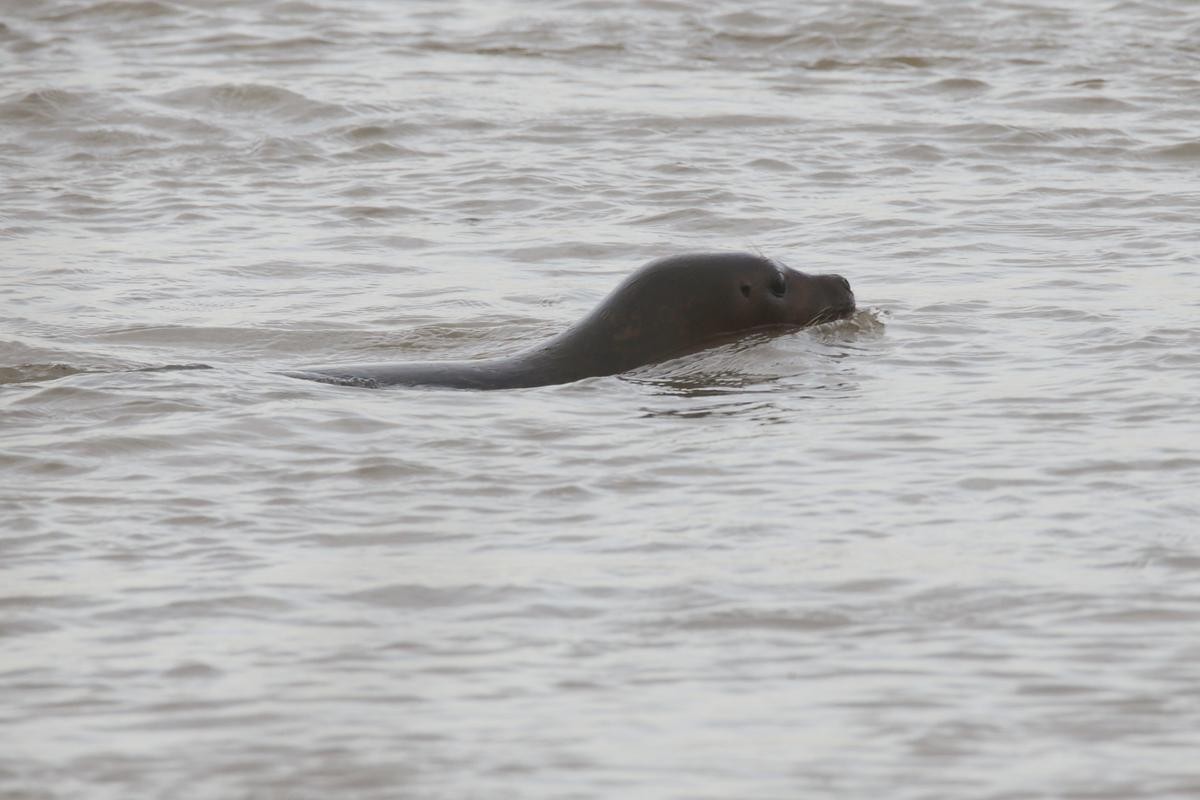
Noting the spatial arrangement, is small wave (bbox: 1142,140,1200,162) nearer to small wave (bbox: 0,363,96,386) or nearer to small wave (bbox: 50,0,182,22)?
small wave (bbox: 0,363,96,386)

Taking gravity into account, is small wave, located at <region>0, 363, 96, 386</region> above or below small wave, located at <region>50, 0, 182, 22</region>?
below

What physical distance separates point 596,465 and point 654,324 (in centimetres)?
141

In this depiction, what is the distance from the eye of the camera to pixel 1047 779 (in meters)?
4.16

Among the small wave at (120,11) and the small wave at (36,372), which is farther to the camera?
the small wave at (120,11)

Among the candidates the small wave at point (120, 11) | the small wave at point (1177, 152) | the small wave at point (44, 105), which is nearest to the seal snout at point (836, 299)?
the small wave at point (1177, 152)

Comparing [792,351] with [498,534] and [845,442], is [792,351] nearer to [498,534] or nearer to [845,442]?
[845,442]

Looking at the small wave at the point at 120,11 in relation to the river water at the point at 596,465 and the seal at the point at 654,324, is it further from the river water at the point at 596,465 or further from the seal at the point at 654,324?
the seal at the point at 654,324

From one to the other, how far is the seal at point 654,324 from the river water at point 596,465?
4.3 inches

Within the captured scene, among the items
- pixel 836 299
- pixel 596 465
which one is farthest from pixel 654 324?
pixel 596 465

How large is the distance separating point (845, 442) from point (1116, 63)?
31.5 ft

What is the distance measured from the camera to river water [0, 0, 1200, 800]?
4402 millimetres

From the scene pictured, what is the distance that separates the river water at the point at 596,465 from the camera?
→ 14.4ft

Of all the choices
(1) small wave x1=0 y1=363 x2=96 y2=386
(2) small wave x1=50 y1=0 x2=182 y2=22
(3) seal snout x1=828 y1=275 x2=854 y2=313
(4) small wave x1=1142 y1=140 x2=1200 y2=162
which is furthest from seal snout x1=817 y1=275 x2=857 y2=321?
(2) small wave x1=50 y1=0 x2=182 y2=22

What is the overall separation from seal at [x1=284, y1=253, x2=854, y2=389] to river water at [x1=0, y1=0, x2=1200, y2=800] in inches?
4.3
